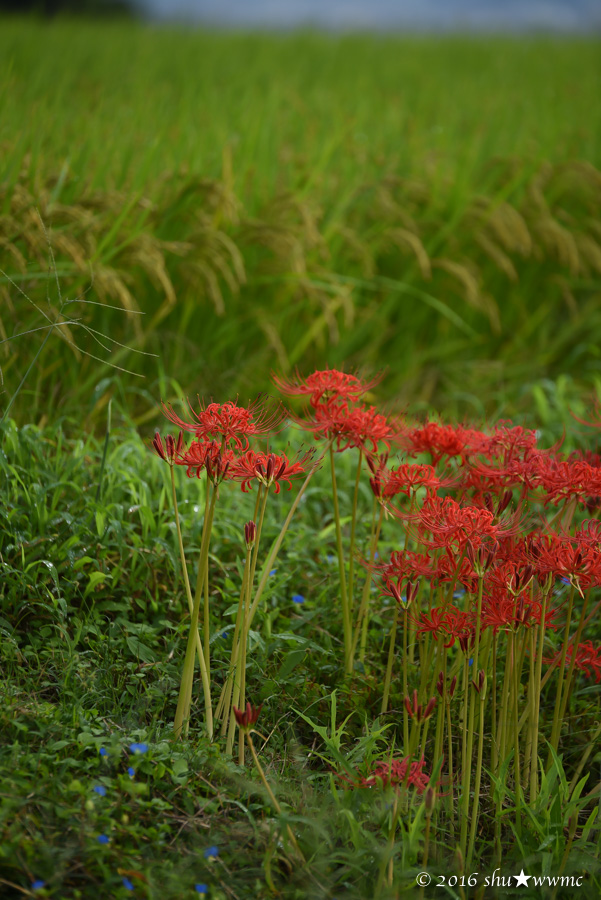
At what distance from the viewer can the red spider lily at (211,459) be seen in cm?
154

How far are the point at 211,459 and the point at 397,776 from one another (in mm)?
702

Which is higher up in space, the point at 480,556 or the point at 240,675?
the point at 480,556

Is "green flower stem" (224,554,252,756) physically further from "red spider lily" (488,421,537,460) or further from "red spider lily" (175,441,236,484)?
"red spider lily" (488,421,537,460)

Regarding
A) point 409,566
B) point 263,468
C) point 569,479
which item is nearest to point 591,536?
point 569,479

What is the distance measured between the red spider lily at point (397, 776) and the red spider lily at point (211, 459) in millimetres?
639

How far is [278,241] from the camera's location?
328 cm

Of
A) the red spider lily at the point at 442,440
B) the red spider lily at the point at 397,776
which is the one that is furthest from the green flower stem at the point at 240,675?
the red spider lily at the point at 442,440

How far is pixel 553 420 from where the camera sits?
3.59m

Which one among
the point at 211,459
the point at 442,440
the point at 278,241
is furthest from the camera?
the point at 278,241

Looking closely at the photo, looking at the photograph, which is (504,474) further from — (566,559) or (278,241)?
(278,241)

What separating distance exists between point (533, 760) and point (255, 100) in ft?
14.6

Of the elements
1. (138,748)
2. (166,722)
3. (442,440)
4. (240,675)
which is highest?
(442,440)

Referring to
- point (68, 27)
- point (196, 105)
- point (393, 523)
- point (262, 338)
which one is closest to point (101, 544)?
point (393, 523)

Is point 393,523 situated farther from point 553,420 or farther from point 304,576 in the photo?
point 553,420
